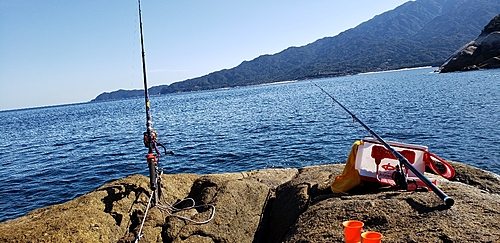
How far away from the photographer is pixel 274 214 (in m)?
5.96

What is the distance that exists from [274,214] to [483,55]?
266 ft

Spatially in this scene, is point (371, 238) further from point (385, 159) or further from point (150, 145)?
point (150, 145)

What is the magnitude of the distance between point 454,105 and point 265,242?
26.0 metres

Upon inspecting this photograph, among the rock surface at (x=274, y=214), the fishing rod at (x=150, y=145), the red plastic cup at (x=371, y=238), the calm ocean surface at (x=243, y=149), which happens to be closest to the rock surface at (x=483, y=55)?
the calm ocean surface at (x=243, y=149)

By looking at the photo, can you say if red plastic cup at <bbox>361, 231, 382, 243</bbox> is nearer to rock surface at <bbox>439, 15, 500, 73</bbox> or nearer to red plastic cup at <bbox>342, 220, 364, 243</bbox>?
red plastic cup at <bbox>342, 220, 364, 243</bbox>

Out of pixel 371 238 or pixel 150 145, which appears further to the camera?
pixel 150 145

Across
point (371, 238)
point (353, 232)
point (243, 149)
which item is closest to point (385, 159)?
point (353, 232)

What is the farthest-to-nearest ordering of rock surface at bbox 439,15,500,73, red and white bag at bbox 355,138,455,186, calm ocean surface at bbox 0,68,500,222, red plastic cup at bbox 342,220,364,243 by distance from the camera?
rock surface at bbox 439,15,500,73
calm ocean surface at bbox 0,68,500,222
red and white bag at bbox 355,138,455,186
red plastic cup at bbox 342,220,364,243

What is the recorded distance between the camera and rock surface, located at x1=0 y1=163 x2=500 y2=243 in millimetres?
3883

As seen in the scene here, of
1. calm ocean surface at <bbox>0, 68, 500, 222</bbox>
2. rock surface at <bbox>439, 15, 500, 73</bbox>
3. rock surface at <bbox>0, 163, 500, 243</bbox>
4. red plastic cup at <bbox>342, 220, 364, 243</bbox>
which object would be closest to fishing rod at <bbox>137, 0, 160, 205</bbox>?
rock surface at <bbox>0, 163, 500, 243</bbox>

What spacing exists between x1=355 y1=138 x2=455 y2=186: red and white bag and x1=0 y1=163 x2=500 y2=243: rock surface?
9.8 inches

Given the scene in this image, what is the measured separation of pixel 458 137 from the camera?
52.1 feet

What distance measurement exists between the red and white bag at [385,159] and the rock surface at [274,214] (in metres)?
0.25

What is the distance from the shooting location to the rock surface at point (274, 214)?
153 inches
